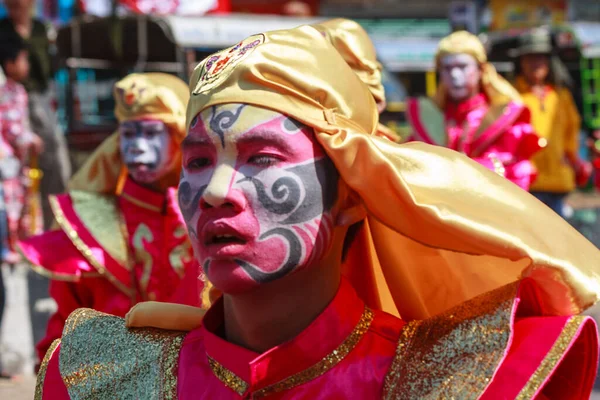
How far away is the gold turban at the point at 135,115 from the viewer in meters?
4.36

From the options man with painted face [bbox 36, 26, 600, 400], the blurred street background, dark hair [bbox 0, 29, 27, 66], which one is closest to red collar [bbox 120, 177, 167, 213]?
man with painted face [bbox 36, 26, 600, 400]

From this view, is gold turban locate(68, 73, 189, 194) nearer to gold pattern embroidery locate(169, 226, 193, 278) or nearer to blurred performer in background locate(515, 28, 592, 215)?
gold pattern embroidery locate(169, 226, 193, 278)

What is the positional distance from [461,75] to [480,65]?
191 millimetres

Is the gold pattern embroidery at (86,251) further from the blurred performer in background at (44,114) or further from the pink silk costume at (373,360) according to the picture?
the blurred performer in background at (44,114)

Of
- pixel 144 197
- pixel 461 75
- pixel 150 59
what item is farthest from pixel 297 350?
pixel 150 59

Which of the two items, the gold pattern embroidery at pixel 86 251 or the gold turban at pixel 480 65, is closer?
the gold pattern embroidery at pixel 86 251

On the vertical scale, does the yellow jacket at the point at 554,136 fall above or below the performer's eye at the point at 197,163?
below

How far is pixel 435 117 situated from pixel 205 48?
639cm

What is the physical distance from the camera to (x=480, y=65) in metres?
6.62

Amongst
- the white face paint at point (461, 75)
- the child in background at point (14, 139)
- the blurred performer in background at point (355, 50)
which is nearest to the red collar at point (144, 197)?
the blurred performer in background at point (355, 50)

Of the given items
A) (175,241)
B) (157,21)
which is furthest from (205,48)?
(175,241)

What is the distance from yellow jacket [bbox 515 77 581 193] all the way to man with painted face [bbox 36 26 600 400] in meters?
6.02

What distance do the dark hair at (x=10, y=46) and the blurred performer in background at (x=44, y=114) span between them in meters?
0.12

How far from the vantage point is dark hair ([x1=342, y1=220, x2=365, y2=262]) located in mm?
2350
